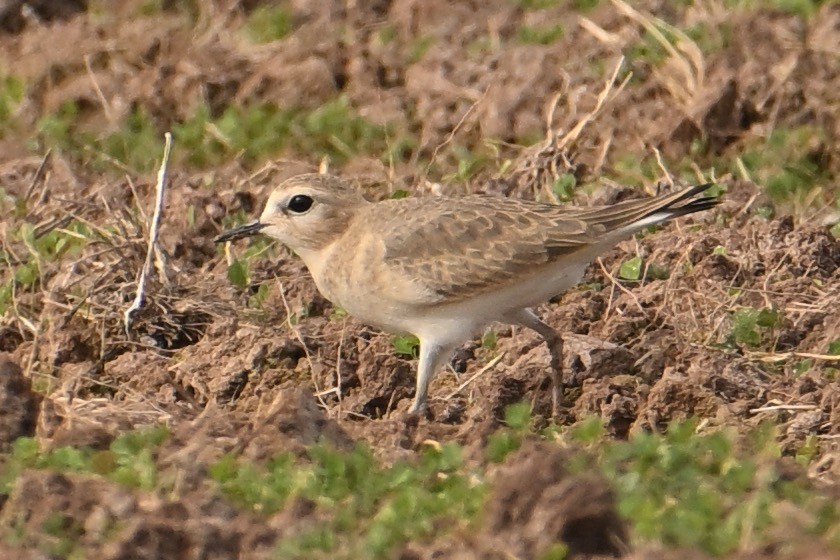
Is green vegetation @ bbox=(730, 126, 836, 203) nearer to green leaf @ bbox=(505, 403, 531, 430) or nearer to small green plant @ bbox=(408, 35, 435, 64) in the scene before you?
small green plant @ bbox=(408, 35, 435, 64)

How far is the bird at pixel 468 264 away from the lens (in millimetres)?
8102

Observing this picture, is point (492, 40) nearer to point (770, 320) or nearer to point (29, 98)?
point (29, 98)

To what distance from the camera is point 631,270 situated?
9.39m

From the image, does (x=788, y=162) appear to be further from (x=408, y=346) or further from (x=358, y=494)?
(x=358, y=494)

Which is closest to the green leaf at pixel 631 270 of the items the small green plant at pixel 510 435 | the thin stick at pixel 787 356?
the thin stick at pixel 787 356

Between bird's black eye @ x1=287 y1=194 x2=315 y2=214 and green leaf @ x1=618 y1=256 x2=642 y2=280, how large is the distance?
6.08ft

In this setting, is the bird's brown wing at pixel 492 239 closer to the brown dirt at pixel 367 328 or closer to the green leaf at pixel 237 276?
the brown dirt at pixel 367 328

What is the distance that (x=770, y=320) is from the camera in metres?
8.77

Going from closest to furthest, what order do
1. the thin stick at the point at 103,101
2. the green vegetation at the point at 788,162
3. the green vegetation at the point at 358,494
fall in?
the green vegetation at the point at 358,494
the green vegetation at the point at 788,162
the thin stick at the point at 103,101

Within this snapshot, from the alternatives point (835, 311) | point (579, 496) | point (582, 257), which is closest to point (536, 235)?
point (582, 257)

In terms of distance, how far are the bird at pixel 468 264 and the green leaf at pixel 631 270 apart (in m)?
1.08

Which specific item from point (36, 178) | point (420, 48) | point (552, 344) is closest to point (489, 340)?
point (552, 344)

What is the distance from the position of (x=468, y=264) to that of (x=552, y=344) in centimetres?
58

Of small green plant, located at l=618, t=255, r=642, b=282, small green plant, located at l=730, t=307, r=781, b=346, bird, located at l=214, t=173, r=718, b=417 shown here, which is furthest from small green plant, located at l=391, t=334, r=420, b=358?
small green plant, located at l=730, t=307, r=781, b=346
